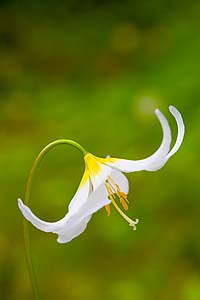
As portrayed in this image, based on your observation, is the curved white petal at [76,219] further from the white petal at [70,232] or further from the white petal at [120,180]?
the white petal at [120,180]

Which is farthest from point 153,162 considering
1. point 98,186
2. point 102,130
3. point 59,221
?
point 102,130

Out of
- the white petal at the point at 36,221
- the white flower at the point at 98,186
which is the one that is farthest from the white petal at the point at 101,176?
the white petal at the point at 36,221

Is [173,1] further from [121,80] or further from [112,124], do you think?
[112,124]

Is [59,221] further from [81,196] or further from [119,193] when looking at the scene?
[119,193]

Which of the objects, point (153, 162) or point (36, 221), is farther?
point (153, 162)

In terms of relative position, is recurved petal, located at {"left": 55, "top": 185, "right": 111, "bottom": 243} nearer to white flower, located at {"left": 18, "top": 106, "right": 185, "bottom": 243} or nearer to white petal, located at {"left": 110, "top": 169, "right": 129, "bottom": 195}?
white flower, located at {"left": 18, "top": 106, "right": 185, "bottom": 243}

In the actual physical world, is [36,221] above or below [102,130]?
below
